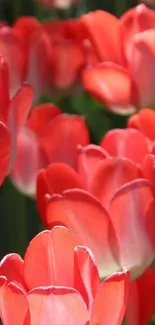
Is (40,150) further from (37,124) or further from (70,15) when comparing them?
(70,15)

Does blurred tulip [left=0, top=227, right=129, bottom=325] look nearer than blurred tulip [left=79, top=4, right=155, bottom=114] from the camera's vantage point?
Yes

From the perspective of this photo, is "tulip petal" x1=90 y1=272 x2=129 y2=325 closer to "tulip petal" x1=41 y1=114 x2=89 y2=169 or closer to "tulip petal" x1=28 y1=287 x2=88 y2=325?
"tulip petal" x1=28 y1=287 x2=88 y2=325

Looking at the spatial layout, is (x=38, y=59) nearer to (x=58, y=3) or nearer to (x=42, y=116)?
(x=42, y=116)

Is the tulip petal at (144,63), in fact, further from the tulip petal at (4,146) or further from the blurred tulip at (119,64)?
the tulip petal at (4,146)

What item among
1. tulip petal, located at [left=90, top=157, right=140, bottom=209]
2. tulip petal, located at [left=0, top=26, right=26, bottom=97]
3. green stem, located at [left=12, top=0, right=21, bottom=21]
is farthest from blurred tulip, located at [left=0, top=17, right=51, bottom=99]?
green stem, located at [left=12, top=0, right=21, bottom=21]

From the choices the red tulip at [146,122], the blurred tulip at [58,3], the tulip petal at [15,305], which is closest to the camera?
the tulip petal at [15,305]

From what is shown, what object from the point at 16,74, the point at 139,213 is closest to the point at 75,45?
the point at 16,74

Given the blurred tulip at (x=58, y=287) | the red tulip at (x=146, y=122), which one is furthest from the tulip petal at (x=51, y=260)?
the red tulip at (x=146, y=122)

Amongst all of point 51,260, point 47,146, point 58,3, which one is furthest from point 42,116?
point 58,3
